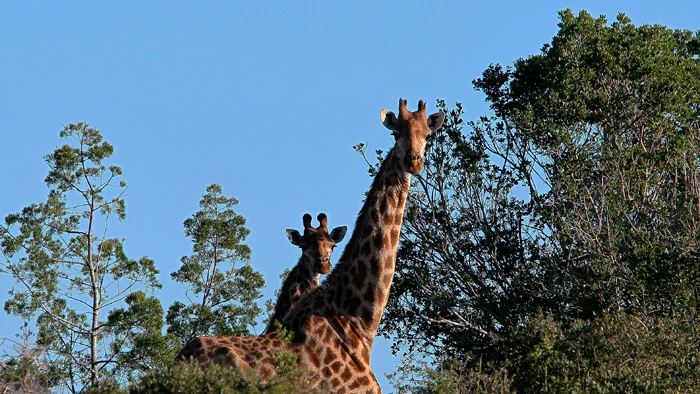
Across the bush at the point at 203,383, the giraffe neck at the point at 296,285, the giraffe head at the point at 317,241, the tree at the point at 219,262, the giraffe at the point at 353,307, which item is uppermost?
the tree at the point at 219,262

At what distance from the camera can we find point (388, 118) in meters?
14.6

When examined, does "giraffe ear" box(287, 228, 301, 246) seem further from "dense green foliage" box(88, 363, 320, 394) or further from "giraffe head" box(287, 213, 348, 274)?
"dense green foliage" box(88, 363, 320, 394)

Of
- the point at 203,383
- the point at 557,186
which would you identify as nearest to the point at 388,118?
the point at 203,383

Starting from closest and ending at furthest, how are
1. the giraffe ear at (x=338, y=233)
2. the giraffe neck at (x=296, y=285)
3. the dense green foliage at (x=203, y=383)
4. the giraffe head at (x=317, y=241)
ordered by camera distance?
the dense green foliage at (x=203, y=383) < the giraffe neck at (x=296, y=285) < the giraffe head at (x=317, y=241) < the giraffe ear at (x=338, y=233)

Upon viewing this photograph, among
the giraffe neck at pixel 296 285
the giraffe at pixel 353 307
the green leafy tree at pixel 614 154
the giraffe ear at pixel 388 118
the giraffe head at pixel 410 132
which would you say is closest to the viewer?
the giraffe at pixel 353 307

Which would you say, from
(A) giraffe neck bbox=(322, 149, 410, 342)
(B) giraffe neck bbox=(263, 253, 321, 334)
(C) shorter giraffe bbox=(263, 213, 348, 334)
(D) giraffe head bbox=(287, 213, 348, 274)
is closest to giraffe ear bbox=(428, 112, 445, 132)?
(A) giraffe neck bbox=(322, 149, 410, 342)

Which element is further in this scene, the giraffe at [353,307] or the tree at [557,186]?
the tree at [557,186]

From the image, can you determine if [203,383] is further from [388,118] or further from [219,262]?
[219,262]

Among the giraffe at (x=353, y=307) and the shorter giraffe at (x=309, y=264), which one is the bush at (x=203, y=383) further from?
the shorter giraffe at (x=309, y=264)

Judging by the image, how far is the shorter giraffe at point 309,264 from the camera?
60.6ft

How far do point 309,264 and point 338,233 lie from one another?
1.30m

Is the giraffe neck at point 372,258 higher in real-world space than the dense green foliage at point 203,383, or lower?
higher

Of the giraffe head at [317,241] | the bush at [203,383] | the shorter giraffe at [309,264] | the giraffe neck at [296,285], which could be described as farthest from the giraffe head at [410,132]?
the giraffe head at [317,241]

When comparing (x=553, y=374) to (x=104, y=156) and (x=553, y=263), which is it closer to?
(x=553, y=263)
